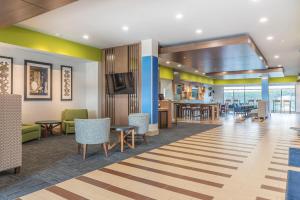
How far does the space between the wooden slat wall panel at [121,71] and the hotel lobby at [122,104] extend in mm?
42

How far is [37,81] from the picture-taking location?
759 centimetres

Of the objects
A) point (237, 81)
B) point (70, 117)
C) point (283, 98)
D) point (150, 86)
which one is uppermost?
point (237, 81)

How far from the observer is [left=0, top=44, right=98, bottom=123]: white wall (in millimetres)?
7047

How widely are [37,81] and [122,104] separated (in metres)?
3.21

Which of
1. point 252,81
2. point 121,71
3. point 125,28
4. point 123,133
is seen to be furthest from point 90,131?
point 252,81

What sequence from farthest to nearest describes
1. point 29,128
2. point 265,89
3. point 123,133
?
1. point 265,89
2. point 29,128
3. point 123,133

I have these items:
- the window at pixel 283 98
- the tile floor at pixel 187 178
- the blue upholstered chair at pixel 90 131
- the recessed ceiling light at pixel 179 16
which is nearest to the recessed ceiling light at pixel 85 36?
the recessed ceiling light at pixel 179 16

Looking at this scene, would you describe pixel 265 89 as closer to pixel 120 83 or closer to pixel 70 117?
pixel 120 83

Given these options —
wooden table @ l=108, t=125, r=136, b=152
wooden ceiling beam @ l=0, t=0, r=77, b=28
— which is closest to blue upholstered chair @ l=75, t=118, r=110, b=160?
wooden table @ l=108, t=125, r=136, b=152

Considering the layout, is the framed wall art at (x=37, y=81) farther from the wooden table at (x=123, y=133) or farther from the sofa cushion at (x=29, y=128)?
the wooden table at (x=123, y=133)

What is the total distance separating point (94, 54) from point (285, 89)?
19.3 m

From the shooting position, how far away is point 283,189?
2.91 metres

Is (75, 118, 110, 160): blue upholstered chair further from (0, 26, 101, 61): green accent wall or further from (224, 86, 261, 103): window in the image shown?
(224, 86, 261, 103): window

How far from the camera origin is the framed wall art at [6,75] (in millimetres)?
6543
